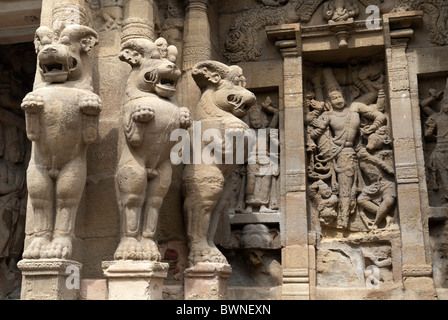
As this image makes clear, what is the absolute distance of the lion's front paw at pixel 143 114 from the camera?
507cm

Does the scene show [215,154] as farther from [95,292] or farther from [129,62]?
[95,292]

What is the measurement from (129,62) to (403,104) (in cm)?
319

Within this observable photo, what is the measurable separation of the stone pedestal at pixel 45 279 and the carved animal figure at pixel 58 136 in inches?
3.2

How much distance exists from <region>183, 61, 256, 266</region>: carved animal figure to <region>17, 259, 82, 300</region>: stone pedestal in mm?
1255

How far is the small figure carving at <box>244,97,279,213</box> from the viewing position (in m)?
6.87

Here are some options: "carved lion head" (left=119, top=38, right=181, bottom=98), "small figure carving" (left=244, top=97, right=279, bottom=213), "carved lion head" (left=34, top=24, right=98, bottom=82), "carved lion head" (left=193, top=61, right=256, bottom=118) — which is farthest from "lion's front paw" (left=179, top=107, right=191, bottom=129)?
"small figure carving" (left=244, top=97, right=279, bottom=213)

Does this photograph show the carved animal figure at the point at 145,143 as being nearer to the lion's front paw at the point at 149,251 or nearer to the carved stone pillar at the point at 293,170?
the lion's front paw at the point at 149,251

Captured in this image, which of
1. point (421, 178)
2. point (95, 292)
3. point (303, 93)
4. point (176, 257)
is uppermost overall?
point (303, 93)

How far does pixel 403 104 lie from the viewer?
677 cm

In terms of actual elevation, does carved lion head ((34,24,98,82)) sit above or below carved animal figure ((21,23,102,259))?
above

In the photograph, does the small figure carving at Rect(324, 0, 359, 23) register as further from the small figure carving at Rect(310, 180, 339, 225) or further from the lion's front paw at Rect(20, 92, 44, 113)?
the lion's front paw at Rect(20, 92, 44, 113)

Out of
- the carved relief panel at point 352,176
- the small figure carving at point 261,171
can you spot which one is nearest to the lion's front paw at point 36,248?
the small figure carving at point 261,171

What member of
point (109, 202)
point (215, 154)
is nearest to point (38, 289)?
Answer: point (109, 202)

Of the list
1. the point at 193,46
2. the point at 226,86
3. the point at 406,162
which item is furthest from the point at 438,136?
the point at 193,46
